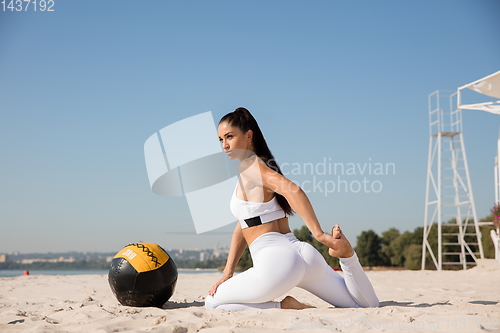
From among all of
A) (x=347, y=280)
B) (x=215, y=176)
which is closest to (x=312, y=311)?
(x=347, y=280)

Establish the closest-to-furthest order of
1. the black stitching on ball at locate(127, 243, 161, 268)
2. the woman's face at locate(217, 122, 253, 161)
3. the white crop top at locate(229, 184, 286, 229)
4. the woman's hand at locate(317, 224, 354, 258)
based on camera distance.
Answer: the woman's hand at locate(317, 224, 354, 258) < the white crop top at locate(229, 184, 286, 229) < the woman's face at locate(217, 122, 253, 161) < the black stitching on ball at locate(127, 243, 161, 268)

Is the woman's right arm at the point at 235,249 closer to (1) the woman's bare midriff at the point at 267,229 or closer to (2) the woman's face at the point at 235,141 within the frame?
(1) the woman's bare midriff at the point at 267,229

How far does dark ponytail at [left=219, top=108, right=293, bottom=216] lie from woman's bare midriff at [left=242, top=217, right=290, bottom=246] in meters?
0.12

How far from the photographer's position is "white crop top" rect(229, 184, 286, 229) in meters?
3.79

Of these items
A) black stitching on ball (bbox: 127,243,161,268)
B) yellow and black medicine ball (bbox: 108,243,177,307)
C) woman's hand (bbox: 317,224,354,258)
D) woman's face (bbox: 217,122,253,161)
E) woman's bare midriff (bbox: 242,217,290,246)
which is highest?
woman's face (bbox: 217,122,253,161)

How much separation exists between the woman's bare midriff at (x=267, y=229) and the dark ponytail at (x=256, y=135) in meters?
0.12

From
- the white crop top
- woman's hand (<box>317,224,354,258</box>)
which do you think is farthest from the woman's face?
woman's hand (<box>317,224,354,258</box>)

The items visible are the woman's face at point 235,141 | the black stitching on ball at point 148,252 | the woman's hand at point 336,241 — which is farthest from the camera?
the black stitching on ball at point 148,252

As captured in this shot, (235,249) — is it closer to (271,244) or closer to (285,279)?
(271,244)

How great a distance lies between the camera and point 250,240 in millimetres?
3904

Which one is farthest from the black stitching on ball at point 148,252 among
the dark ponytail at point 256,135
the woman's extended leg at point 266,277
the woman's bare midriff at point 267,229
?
the dark ponytail at point 256,135

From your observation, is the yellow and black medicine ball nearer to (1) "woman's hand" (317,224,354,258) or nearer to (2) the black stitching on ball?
(2) the black stitching on ball

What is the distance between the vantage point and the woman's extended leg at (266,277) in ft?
11.7

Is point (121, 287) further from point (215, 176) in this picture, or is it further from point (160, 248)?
point (215, 176)
